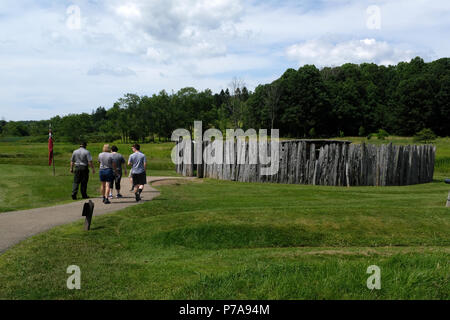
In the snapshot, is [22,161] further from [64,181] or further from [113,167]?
[113,167]

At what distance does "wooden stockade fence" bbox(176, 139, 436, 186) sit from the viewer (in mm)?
20062

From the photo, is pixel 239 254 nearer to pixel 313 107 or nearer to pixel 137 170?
pixel 137 170

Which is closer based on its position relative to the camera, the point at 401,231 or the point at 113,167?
the point at 401,231

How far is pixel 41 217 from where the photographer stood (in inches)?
408

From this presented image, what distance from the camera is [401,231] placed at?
372 inches

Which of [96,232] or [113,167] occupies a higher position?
[113,167]

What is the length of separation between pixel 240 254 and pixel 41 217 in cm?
598

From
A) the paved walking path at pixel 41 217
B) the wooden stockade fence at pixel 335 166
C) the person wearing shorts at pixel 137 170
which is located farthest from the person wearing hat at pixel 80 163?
the wooden stockade fence at pixel 335 166

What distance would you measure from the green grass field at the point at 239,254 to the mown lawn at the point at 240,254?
0.06 feet

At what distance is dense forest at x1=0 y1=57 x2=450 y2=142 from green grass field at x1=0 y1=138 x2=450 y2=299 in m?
53.2
